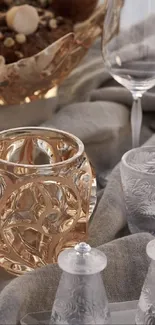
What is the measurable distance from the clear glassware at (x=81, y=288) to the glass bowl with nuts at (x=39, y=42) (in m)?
0.42

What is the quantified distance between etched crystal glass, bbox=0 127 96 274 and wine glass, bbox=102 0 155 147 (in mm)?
199

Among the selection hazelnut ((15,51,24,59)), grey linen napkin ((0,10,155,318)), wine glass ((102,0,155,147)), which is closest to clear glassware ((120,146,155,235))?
grey linen napkin ((0,10,155,318))

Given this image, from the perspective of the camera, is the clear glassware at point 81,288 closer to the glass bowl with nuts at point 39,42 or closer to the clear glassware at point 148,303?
the clear glassware at point 148,303

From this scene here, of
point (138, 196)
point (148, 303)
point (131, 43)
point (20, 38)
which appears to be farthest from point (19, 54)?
point (148, 303)

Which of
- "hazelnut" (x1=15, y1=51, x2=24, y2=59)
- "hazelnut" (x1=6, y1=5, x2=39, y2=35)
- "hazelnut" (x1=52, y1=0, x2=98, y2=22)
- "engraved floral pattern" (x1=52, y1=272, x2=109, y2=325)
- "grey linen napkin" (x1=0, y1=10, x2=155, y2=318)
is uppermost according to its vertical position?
"engraved floral pattern" (x1=52, y1=272, x2=109, y2=325)

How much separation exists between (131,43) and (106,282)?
31cm

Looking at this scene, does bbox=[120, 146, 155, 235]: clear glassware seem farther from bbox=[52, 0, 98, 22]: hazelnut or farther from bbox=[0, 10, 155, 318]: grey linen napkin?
bbox=[52, 0, 98, 22]: hazelnut

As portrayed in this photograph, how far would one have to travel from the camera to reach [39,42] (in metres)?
1.00

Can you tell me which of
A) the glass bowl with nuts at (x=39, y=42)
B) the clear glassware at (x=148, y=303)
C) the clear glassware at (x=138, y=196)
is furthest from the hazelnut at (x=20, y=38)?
the clear glassware at (x=148, y=303)

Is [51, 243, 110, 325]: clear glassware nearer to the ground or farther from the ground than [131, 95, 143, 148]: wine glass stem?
farther from the ground

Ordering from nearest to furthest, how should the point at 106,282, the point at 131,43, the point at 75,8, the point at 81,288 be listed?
the point at 81,288 < the point at 106,282 < the point at 131,43 < the point at 75,8

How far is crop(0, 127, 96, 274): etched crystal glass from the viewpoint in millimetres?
707

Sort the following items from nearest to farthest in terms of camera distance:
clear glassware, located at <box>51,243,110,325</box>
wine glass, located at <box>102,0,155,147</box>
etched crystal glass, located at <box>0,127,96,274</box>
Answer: clear glassware, located at <box>51,243,110,325</box>, etched crystal glass, located at <box>0,127,96,274</box>, wine glass, located at <box>102,0,155,147</box>

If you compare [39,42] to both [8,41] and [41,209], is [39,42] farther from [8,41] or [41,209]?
[41,209]
